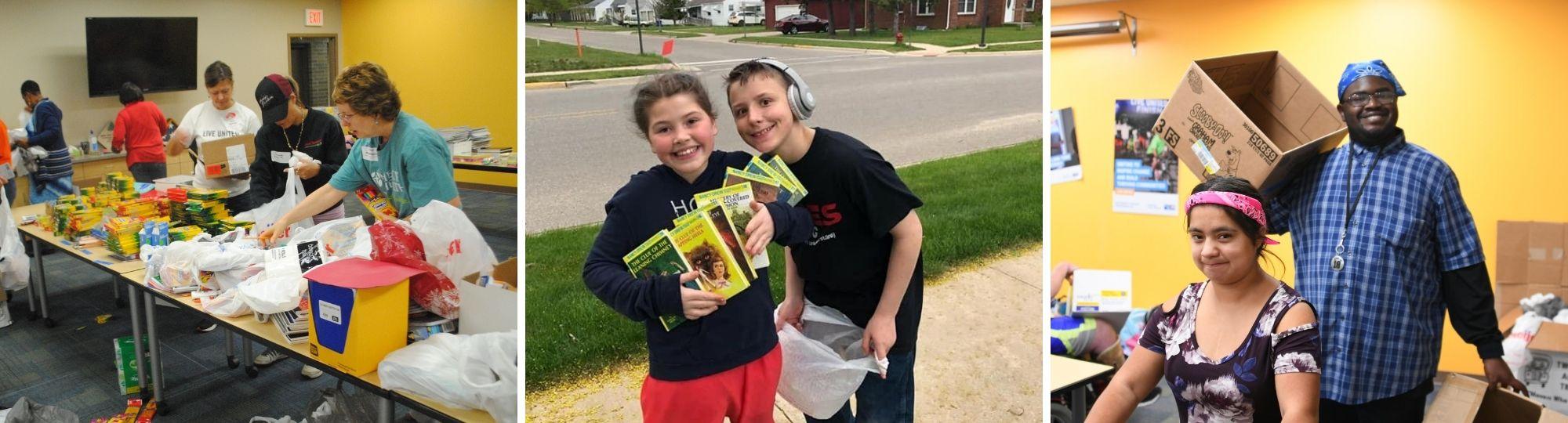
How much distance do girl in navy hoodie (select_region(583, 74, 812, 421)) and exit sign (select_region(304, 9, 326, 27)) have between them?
3.60m

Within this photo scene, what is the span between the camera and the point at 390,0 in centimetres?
474

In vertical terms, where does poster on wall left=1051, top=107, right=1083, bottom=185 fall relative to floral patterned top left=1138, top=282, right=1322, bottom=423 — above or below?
above

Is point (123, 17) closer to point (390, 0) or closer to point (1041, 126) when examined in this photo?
point (390, 0)

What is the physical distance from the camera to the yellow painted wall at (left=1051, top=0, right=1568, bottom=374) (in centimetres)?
376

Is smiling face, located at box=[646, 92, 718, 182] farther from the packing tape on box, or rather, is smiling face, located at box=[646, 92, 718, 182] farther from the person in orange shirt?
the person in orange shirt

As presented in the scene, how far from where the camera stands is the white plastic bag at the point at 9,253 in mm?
4555

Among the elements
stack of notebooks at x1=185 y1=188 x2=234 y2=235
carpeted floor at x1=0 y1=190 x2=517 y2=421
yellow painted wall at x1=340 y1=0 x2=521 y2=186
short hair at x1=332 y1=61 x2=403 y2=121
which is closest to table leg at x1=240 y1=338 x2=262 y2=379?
carpeted floor at x1=0 y1=190 x2=517 y2=421

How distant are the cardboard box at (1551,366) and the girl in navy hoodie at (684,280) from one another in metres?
3.32

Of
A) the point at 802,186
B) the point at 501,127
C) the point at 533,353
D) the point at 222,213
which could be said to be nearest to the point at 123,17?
the point at 222,213

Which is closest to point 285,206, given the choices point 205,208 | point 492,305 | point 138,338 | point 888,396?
point 205,208

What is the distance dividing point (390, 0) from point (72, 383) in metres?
2.18

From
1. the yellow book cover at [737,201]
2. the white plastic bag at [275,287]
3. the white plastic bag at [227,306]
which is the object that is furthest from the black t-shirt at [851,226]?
the white plastic bag at [227,306]

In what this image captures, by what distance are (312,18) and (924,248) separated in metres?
3.60

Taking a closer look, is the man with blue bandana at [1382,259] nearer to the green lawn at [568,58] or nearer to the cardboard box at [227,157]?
the green lawn at [568,58]
